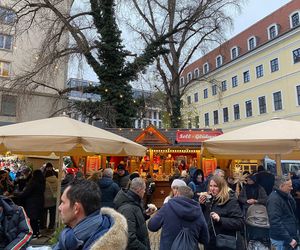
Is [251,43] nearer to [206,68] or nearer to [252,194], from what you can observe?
[206,68]

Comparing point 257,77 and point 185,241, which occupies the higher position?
point 257,77

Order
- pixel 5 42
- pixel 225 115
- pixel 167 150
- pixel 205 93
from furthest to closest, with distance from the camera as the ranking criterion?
pixel 205 93 → pixel 225 115 → pixel 5 42 → pixel 167 150

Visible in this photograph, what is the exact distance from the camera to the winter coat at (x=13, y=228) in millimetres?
2779

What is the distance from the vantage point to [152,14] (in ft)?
81.5

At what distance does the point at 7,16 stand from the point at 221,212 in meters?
14.4

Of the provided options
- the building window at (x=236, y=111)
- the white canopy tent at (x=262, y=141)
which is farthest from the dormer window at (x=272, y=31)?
the white canopy tent at (x=262, y=141)

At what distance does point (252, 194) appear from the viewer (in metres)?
4.85

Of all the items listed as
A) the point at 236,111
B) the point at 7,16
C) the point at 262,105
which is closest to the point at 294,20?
the point at 262,105

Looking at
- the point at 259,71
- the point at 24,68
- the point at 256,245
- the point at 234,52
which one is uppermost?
the point at 234,52

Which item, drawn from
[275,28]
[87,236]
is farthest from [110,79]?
[275,28]

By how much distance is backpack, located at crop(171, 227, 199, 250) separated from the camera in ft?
9.92

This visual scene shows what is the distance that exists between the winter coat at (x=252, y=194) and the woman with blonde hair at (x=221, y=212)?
3.94ft

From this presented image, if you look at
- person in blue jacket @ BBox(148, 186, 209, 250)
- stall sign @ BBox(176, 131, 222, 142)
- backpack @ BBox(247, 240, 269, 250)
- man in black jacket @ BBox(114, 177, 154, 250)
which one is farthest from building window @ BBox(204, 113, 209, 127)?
person in blue jacket @ BBox(148, 186, 209, 250)

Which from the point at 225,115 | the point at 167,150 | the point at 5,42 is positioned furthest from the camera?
the point at 225,115
